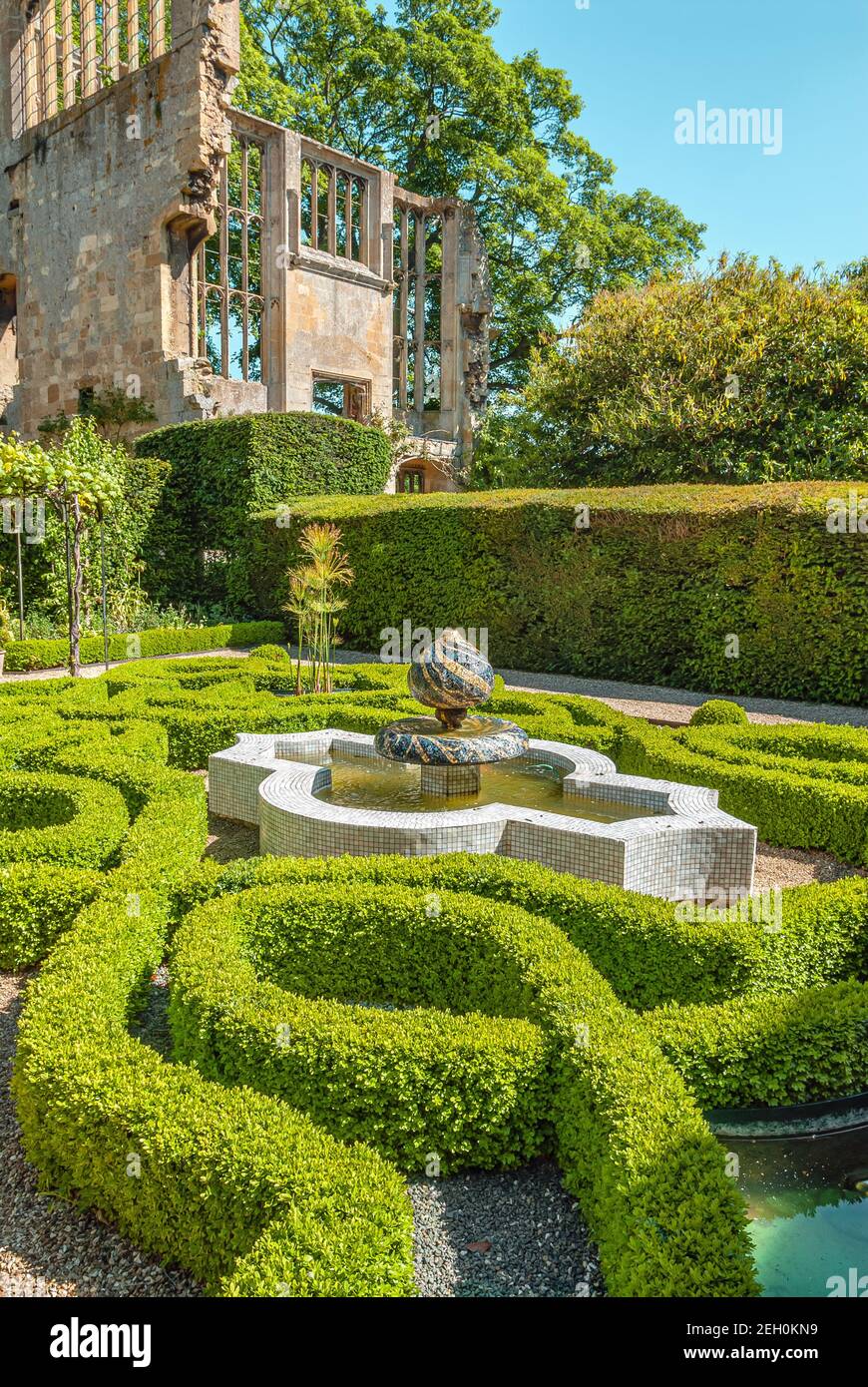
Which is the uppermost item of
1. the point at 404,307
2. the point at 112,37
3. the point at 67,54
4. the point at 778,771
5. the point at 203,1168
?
the point at 112,37

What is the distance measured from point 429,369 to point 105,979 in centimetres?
3300

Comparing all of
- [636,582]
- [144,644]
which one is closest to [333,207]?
[144,644]

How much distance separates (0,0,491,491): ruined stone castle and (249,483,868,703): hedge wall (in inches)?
319

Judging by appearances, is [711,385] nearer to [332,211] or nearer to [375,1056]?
[332,211]

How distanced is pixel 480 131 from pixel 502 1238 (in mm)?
36510

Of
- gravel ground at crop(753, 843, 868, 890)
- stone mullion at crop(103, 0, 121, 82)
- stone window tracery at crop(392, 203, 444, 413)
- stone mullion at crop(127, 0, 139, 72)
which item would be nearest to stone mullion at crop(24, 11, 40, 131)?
stone mullion at crop(103, 0, 121, 82)

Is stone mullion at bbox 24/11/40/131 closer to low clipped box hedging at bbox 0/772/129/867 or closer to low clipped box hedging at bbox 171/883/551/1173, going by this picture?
low clipped box hedging at bbox 0/772/129/867

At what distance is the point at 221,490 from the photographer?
61.4ft

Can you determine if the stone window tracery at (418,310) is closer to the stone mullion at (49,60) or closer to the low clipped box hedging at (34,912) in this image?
the stone mullion at (49,60)

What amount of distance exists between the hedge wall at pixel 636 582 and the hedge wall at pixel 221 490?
1.72 meters

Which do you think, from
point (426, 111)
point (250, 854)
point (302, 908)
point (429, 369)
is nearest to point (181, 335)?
point (429, 369)

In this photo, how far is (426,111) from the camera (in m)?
32.3
